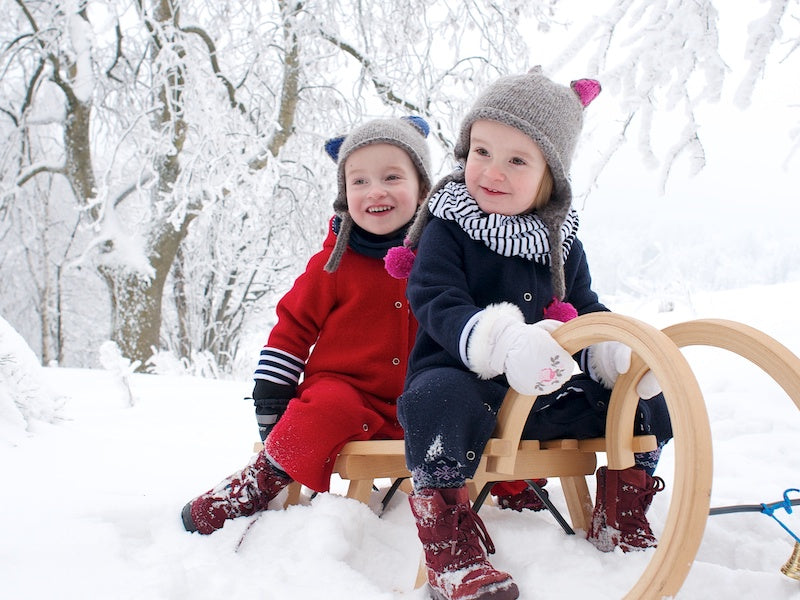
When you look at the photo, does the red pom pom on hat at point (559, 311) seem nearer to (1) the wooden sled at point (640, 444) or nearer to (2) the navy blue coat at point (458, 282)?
(2) the navy blue coat at point (458, 282)

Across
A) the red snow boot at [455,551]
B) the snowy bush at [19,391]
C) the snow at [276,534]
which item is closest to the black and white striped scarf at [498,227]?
the red snow boot at [455,551]

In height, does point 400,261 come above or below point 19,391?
above

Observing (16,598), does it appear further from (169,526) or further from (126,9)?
(126,9)

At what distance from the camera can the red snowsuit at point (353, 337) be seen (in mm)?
1806

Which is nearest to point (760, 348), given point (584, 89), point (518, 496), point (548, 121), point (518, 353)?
point (518, 353)

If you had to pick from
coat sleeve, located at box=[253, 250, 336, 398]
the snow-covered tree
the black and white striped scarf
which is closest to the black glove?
coat sleeve, located at box=[253, 250, 336, 398]

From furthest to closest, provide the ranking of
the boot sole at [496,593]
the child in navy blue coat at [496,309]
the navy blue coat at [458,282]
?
the navy blue coat at [458,282], the child in navy blue coat at [496,309], the boot sole at [496,593]

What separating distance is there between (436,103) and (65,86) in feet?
12.0

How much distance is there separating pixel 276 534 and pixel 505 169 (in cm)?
98

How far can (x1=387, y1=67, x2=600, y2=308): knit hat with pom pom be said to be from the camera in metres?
1.49

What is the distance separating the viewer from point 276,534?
1.58m

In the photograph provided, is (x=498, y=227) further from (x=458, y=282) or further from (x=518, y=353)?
(x=518, y=353)

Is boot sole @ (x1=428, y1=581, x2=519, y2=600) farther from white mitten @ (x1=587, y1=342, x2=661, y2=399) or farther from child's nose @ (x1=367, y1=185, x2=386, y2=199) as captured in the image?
child's nose @ (x1=367, y1=185, x2=386, y2=199)

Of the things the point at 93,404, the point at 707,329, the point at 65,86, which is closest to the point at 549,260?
the point at 707,329
